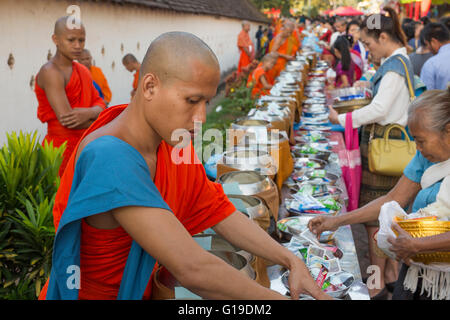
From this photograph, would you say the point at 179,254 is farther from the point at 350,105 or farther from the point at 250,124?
the point at 350,105

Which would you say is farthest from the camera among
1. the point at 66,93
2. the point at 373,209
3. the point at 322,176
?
the point at 66,93

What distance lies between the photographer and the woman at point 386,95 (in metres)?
3.07

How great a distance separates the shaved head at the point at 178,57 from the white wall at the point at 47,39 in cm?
309

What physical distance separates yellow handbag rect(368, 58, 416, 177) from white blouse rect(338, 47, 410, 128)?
2.7 inches

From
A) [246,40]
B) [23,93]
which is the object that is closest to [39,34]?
[23,93]

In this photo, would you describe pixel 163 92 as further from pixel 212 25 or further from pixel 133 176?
pixel 212 25

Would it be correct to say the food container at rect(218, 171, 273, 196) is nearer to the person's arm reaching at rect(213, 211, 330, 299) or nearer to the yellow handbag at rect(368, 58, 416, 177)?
the person's arm reaching at rect(213, 211, 330, 299)

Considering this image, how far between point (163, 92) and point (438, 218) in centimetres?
127

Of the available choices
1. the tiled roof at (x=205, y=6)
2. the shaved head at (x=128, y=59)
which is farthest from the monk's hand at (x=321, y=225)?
the shaved head at (x=128, y=59)

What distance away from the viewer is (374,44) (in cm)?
322

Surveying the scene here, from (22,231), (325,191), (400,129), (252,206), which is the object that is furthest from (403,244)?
(22,231)

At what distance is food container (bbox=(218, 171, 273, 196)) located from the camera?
182cm

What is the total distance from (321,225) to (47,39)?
372 centimetres

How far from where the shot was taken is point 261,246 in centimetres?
144
